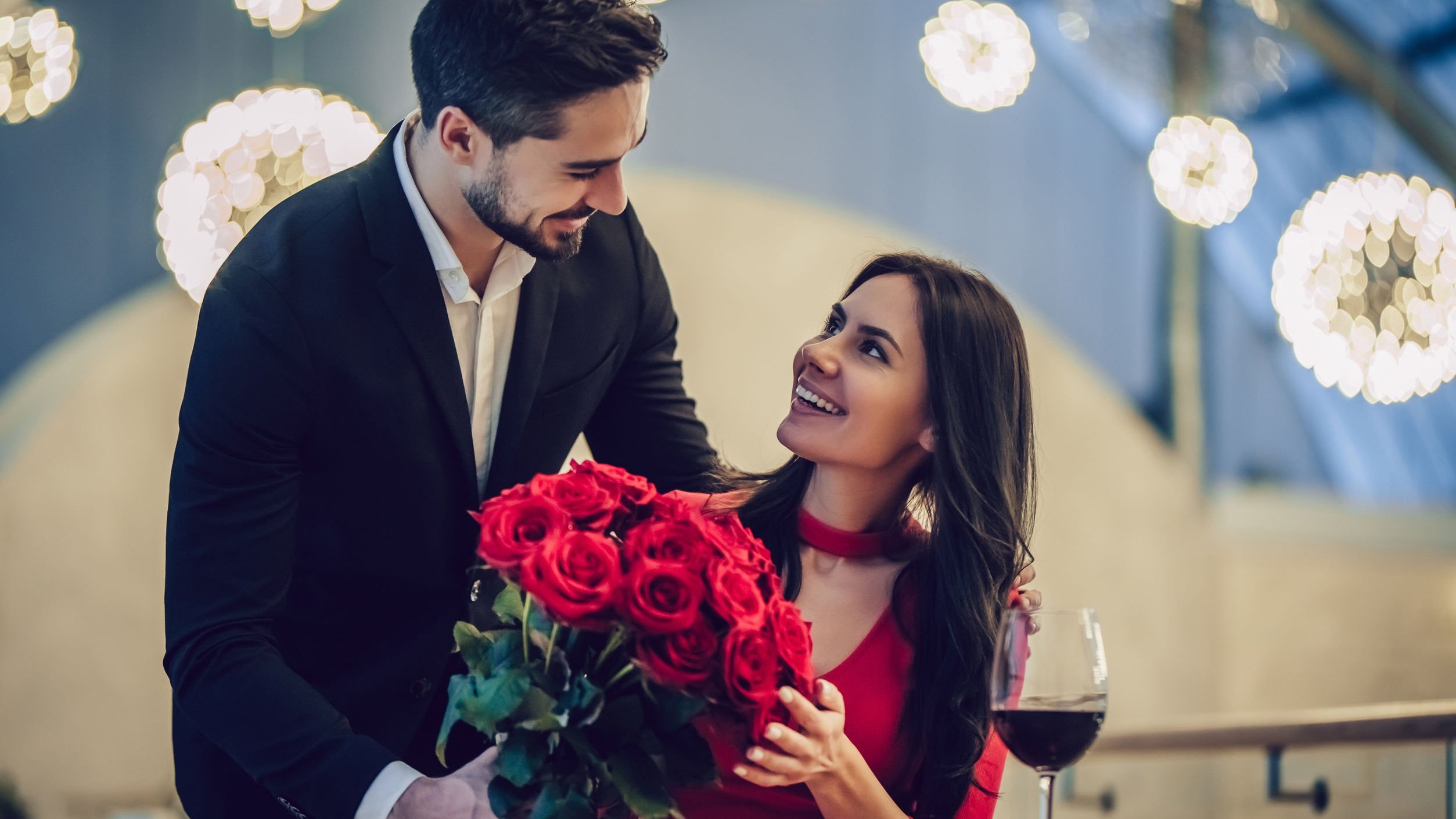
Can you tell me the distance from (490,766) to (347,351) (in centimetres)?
65

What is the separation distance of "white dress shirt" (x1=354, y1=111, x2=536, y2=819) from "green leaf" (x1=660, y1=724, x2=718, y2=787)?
2.34 ft

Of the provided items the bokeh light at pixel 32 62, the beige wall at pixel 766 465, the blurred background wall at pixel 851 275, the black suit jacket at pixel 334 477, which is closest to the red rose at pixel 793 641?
the black suit jacket at pixel 334 477

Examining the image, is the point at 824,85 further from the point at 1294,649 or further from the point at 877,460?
the point at 877,460

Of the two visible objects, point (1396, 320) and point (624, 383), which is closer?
point (624, 383)

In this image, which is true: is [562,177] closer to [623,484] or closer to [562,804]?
[623,484]

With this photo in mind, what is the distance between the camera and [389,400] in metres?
1.74

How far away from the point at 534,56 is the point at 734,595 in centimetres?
79

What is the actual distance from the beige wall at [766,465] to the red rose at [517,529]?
3.56 meters

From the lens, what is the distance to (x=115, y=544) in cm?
584

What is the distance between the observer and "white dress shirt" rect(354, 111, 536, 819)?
1.80 m

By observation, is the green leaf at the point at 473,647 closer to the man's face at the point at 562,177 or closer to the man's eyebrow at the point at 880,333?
the man's face at the point at 562,177

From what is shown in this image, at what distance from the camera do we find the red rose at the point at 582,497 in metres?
1.25

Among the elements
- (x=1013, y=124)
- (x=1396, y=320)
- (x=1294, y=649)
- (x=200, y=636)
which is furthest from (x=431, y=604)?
(x=1294, y=649)

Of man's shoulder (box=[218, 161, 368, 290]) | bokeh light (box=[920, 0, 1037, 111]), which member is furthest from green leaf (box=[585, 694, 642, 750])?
bokeh light (box=[920, 0, 1037, 111])
